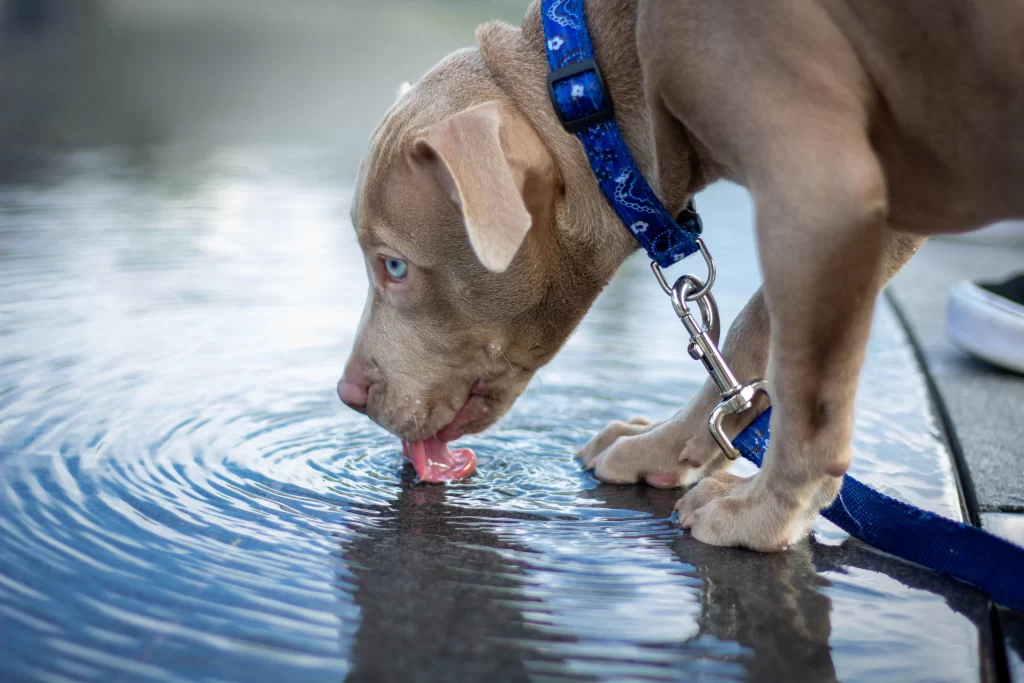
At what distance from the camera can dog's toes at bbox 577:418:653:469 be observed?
296 cm

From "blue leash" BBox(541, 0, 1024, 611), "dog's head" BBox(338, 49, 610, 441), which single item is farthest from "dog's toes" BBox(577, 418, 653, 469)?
"blue leash" BBox(541, 0, 1024, 611)

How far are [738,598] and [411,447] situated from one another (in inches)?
39.4

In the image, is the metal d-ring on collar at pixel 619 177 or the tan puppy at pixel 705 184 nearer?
the tan puppy at pixel 705 184

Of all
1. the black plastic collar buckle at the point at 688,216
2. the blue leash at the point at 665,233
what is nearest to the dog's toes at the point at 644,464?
the blue leash at the point at 665,233

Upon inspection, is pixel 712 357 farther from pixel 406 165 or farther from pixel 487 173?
pixel 406 165

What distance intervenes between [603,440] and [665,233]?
603 mm

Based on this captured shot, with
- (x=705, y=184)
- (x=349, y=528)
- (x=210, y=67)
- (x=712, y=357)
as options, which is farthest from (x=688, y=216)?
(x=210, y=67)

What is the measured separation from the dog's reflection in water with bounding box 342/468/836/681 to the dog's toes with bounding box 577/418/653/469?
1.42 feet

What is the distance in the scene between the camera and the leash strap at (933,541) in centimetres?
220

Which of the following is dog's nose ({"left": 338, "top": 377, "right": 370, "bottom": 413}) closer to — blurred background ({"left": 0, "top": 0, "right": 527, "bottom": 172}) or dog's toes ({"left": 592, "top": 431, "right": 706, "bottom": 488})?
dog's toes ({"left": 592, "top": 431, "right": 706, "bottom": 488})

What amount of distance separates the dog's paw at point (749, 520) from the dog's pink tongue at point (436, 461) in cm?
59

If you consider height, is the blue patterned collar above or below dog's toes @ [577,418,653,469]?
above

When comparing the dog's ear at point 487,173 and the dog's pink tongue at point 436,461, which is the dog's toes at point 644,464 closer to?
the dog's pink tongue at point 436,461

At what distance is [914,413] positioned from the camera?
343 centimetres
